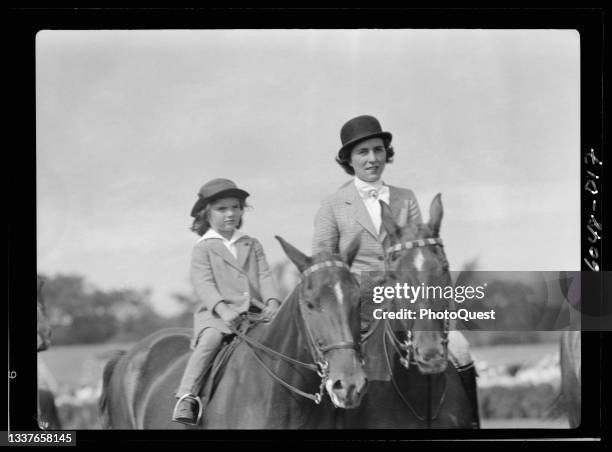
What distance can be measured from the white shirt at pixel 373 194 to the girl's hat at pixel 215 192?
33.4 inches

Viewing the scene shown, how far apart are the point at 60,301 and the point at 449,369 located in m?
2.93

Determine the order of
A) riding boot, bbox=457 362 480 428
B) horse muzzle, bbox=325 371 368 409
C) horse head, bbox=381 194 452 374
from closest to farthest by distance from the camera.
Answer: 1. horse muzzle, bbox=325 371 368 409
2. horse head, bbox=381 194 452 374
3. riding boot, bbox=457 362 480 428

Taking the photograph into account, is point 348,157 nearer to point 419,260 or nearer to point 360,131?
point 360,131

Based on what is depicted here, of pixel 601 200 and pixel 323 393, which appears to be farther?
pixel 601 200

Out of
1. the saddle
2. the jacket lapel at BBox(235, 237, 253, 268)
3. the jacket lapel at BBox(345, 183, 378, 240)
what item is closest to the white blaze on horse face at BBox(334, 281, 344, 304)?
the jacket lapel at BBox(345, 183, 378, 240)

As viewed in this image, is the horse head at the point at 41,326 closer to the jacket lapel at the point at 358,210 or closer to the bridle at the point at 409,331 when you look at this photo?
the jacket lapel at the point at 358,210

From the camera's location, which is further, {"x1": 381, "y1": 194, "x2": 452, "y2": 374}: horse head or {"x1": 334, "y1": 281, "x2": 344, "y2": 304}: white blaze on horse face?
{"x1": 381, "y1": 194, "x2": 452, "y2": 374}: horse head

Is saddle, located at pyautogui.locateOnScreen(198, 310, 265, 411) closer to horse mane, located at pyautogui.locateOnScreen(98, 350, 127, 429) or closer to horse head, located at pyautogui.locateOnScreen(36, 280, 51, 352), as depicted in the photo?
horse mane, located at pyautogui.locateOnScreen(98, 350, 127, 429)

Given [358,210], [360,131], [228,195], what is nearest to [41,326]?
[228,195]

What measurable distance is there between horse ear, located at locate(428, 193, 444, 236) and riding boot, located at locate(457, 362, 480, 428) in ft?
3.43

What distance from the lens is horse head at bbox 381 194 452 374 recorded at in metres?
4.99
